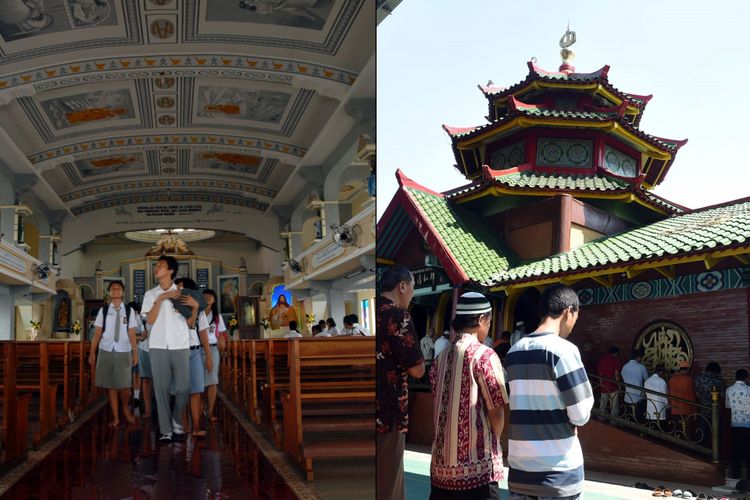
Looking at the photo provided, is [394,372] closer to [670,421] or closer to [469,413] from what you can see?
[469,413]

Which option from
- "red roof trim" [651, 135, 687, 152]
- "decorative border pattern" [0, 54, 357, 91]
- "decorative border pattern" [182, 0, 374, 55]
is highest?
"red roof trim" [651, 135, 687, 152]

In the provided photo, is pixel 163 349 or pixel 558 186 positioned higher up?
pixel 558 186

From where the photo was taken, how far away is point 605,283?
37.0 ft

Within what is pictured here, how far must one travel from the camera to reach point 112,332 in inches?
48.6

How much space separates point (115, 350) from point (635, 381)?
1134 cm

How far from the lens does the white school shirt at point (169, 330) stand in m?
1.33

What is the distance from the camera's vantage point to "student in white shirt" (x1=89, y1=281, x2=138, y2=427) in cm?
123

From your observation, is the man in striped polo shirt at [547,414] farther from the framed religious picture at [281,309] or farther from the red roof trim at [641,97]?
the red roof trim at [641,97]

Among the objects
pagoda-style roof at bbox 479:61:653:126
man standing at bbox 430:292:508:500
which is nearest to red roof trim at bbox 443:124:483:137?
pagoda-style roof at bbox 479:61:653:126

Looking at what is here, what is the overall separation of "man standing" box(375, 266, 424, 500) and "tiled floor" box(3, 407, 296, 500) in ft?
4.38

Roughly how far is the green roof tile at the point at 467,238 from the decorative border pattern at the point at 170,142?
9521 mm

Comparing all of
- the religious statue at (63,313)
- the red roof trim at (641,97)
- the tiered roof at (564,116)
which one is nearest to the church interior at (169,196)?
the religious statue at (63,313)

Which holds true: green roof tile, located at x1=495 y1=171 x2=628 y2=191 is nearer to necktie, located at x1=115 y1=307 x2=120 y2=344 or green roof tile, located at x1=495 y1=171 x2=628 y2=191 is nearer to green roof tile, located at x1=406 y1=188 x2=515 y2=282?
green roof tile, located at x1=406 y1=188 x2=515 y2=282

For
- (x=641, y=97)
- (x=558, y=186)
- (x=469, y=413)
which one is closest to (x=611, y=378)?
(x=558, y=186)
